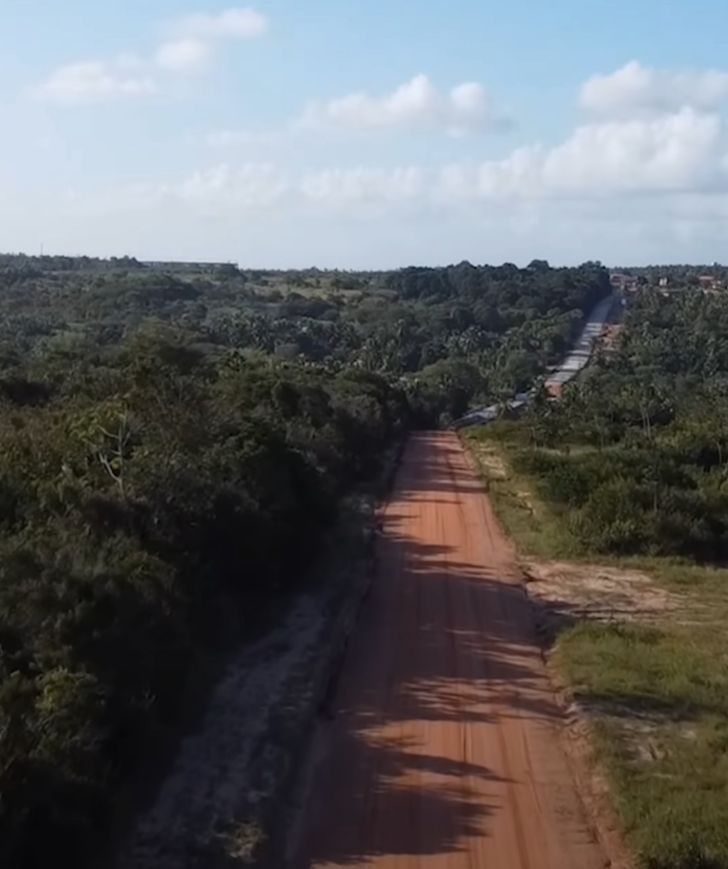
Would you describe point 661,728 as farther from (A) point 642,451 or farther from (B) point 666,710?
(A) point 642,451

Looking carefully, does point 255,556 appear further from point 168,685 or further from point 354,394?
point 354,394

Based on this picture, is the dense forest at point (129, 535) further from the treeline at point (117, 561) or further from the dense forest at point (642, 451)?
the dense forest at point (642, 451)

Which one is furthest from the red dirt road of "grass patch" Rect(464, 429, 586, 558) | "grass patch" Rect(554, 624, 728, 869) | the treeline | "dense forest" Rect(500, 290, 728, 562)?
"dense forest" Rect(500, 290, 728, 562)

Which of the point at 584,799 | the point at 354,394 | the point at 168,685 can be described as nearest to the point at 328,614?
the point at 168,685

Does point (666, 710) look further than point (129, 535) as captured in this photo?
No

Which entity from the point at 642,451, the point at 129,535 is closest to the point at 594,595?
the point at 129,535

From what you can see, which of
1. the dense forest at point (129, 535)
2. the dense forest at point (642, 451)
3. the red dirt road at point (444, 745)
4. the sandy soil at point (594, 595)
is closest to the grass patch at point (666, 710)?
the sandy soil at point (594, 595)
